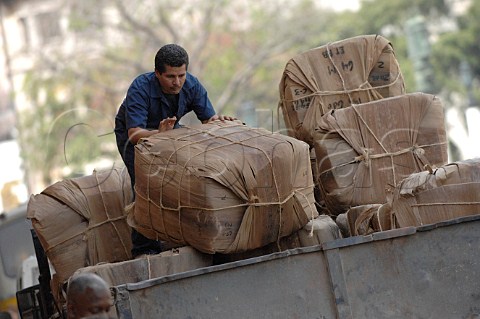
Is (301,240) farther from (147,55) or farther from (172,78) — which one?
(147,55)

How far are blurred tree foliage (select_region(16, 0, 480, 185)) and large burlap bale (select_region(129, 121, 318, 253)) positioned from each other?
2338 cm

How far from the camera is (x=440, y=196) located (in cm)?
538

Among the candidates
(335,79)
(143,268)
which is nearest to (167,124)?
(143,268)

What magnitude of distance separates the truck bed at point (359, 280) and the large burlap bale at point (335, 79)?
217cm

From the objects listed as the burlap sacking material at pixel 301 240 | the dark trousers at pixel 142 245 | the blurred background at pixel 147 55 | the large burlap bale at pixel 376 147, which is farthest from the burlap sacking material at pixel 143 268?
the blurred background at pixel 147 55

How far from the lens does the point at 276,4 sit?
31844mm

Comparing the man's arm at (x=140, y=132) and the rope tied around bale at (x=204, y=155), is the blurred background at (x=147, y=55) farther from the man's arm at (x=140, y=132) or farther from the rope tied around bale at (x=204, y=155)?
the rope tied around bale at (x=204, y=155)

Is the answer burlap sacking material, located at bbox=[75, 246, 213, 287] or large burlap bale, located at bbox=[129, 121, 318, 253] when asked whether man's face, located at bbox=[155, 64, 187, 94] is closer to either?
large burlap bale, located at bbox=[129, 121, 318, 253]

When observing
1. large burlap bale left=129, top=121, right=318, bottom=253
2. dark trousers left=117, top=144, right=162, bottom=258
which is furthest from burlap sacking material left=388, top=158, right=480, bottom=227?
dark trousers left=117, top=144, right=162, bottom=258

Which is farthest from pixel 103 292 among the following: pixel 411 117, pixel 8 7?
pixel 8 7

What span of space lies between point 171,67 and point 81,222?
1027 millimetres

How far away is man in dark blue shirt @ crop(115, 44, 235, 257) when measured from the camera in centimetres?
638

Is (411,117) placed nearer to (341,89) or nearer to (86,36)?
(341,89)

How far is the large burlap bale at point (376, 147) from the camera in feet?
20.9
